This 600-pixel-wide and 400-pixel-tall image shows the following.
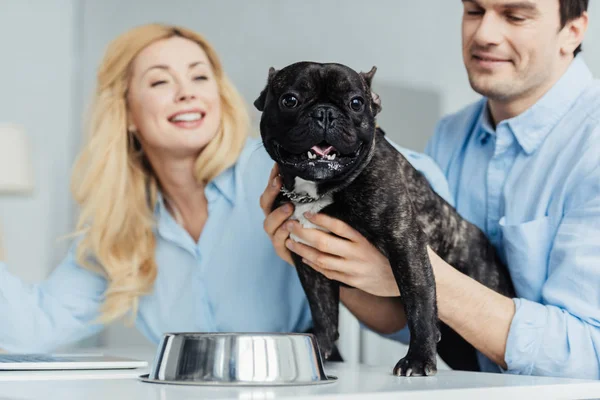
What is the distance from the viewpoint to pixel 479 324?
5.20 ft

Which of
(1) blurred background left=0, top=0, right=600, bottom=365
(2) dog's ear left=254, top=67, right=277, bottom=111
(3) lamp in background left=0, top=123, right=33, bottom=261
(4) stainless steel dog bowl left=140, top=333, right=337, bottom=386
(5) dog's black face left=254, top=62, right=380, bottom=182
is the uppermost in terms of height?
(1) blurred background left=0, top=0, right=600, bottom=365

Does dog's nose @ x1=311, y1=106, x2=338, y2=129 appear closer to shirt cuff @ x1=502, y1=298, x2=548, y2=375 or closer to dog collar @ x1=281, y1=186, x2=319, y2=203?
dog collar @ x1=281, y1=186, x2=319, y2=203

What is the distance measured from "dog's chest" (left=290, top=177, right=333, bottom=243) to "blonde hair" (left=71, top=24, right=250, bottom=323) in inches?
24.1

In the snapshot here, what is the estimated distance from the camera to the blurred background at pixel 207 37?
3.62 meters

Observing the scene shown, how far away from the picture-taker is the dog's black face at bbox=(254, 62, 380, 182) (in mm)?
1326

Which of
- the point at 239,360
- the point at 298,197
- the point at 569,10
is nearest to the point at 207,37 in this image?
the point at 569,10

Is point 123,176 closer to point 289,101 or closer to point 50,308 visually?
point 50,308

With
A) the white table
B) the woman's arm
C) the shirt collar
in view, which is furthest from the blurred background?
the white table

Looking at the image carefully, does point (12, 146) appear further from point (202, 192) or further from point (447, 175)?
point (447, 175)

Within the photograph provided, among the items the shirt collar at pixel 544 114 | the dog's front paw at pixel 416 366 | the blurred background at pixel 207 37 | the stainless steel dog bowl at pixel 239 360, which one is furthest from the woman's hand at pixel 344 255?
the blurred background at pixel 207 37

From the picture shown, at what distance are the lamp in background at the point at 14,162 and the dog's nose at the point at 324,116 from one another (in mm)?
2655

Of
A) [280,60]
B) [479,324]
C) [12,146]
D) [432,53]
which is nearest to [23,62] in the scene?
[12,146]

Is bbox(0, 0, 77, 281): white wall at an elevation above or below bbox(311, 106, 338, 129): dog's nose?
above

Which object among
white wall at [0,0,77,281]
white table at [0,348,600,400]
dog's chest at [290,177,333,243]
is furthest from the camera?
white wall at [0,0,77,281]
